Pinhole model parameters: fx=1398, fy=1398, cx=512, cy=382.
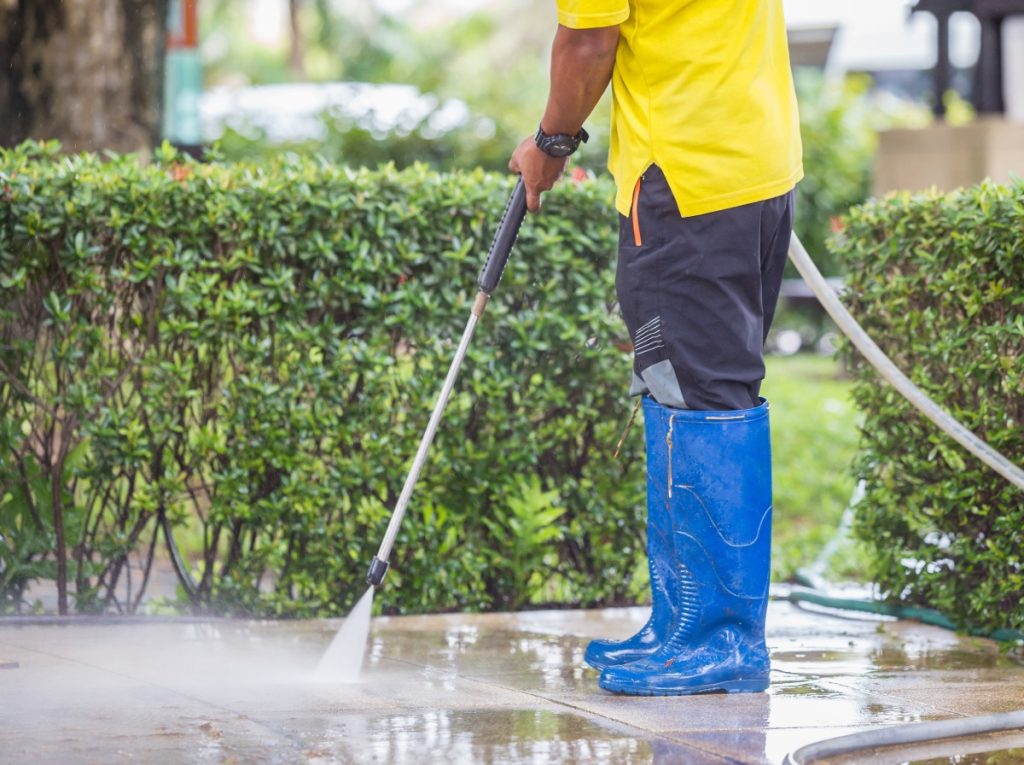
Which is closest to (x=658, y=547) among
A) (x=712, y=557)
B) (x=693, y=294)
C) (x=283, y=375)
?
(x=712, y=557)

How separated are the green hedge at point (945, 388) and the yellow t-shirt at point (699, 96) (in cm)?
111

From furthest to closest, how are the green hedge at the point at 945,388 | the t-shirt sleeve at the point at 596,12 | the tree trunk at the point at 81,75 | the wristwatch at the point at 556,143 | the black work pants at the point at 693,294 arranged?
the tree trunk at the point at 81,75 → the green hedge at the point at 945,388 → the wristwatch at the point at 556,143 → the black work pants at the point at 693,294 → the t-shirt sleeve at the point at 596,12

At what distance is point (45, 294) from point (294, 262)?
30.7 inches

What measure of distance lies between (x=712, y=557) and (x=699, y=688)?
12.9 inches

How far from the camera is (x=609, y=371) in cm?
480

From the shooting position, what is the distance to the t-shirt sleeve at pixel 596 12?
3330mm

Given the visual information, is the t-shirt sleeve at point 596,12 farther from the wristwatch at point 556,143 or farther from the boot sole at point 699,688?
the boot sole at point 699,688

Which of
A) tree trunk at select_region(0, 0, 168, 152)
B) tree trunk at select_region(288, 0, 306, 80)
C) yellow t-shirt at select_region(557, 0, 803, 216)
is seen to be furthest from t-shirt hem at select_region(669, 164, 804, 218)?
tree trunk at select_region(288, 0, 306, 80)

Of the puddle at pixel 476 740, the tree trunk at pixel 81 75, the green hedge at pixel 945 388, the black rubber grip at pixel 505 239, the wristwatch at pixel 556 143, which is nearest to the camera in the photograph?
the puddle at pixel 476 740

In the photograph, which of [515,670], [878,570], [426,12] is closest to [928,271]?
[878,570]

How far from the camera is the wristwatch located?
3.58 metres

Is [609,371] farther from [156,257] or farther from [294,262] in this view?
[156,257]

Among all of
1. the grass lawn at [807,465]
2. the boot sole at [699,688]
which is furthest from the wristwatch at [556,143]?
the grass lawn at [807,465]

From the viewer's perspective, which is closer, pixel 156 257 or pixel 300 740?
pixel 300 740
